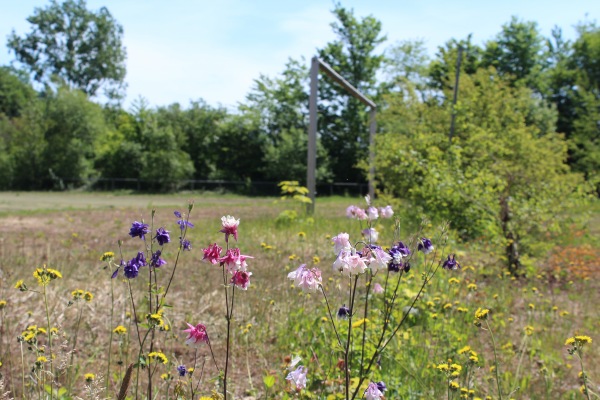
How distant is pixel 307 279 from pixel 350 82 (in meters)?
34.1

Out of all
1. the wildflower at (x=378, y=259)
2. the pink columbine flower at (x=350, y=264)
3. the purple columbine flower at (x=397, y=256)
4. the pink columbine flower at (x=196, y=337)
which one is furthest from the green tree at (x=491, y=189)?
the pink columbine flower at (x=196, y=337)

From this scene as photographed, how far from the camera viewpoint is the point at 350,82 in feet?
114

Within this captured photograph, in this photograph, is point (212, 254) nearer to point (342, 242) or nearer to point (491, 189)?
point (342, 242)

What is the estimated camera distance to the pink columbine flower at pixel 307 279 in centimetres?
172

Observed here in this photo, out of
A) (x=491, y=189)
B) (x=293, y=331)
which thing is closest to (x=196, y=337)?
(x=293, y=331)

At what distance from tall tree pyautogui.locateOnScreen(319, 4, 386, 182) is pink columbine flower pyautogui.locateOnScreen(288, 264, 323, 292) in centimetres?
3216

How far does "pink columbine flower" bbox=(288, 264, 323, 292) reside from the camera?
5.63ft

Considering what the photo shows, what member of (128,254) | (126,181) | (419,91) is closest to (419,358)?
(128,254)

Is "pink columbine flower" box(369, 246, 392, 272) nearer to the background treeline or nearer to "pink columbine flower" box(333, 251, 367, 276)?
"pink columbine flower" box(333, 251, 367, 276)

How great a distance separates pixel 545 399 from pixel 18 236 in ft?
26.6

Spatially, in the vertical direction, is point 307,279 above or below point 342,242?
below

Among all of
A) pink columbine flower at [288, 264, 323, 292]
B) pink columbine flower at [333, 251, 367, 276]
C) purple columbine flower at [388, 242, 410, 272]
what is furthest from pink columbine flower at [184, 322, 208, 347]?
purple columbine flower at [388, 242, 410, 272]

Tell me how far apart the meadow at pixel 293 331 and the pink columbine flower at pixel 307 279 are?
0.31 m

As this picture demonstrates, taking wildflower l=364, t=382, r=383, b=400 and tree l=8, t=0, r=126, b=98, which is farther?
tree l=8, t=0, r=126, b=98
